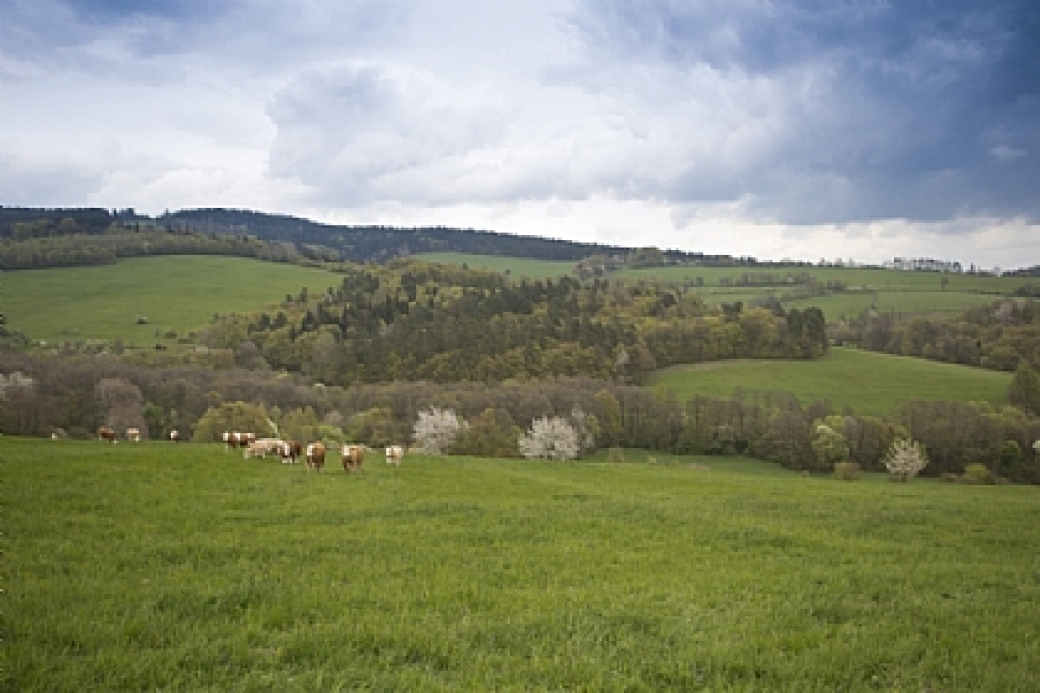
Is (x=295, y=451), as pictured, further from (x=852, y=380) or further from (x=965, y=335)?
(x=965, y=335)

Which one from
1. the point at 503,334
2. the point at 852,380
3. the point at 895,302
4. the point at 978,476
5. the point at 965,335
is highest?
the point at 895,302

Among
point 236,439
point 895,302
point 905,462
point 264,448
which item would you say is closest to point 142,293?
point 236,439

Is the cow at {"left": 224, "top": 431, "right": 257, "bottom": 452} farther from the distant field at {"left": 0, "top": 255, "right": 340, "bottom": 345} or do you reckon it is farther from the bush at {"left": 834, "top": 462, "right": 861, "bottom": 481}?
the distant field at {"left": 0, "top": 255, "right": 340, "bottom": 345}

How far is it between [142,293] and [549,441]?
116m

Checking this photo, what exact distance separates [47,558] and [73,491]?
6.13 meters

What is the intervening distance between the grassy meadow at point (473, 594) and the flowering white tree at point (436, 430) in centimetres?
5098

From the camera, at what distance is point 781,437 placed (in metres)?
80.0

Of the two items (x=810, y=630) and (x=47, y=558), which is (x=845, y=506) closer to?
(x=810, y=630)

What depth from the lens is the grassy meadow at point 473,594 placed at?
22.4ft

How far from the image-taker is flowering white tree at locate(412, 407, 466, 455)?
69188mm

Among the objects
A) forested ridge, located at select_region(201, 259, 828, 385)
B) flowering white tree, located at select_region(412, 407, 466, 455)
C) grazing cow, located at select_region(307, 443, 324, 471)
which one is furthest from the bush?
grazing cow, located at select_region(307, 443, 324, 471)

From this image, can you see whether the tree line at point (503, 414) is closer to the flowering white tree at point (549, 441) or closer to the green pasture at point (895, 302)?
the flowering white tree at point (549, 441)

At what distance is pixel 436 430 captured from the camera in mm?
70812

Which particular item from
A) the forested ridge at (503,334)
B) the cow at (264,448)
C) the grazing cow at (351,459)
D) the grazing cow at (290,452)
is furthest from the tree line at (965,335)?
the cow at (264,448)
